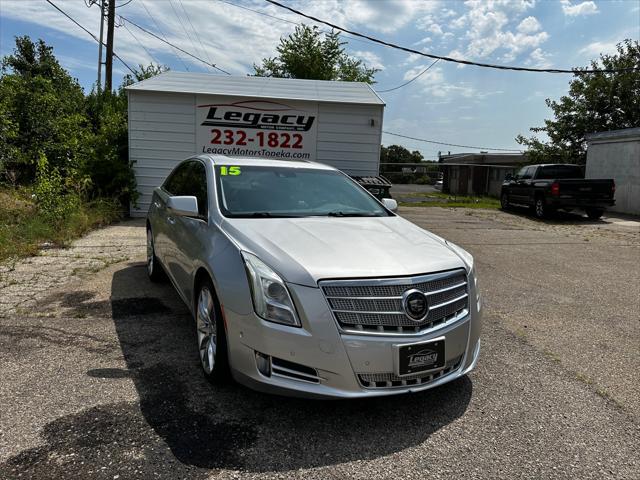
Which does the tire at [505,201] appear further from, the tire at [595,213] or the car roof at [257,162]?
the car roof at [257,162]

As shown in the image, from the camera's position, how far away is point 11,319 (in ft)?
14.9

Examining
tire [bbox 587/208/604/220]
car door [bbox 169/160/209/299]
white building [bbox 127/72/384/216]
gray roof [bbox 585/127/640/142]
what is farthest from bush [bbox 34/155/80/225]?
gray roof [bbox 585/127/640/142]

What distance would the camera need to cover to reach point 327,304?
271cm

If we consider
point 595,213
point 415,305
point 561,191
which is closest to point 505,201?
point 595,213

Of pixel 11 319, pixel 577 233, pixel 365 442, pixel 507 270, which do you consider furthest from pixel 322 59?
pixel 365 442

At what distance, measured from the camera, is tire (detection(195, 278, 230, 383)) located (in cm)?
311

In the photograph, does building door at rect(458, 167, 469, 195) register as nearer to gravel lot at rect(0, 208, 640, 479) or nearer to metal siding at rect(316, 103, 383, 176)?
metal siding at rect(316, 103, 383, 176)

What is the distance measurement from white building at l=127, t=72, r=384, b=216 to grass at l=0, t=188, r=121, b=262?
81.5 inches

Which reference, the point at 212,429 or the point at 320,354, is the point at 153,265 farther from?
the point at 320,354

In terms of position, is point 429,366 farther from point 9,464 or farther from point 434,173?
point 434,173

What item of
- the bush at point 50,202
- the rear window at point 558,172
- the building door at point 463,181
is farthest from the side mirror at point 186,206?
the building door at point 463,181

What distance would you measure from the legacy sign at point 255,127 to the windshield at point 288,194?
8145 mm

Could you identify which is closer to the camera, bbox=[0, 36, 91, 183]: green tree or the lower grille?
the lower grille

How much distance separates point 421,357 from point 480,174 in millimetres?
32336
